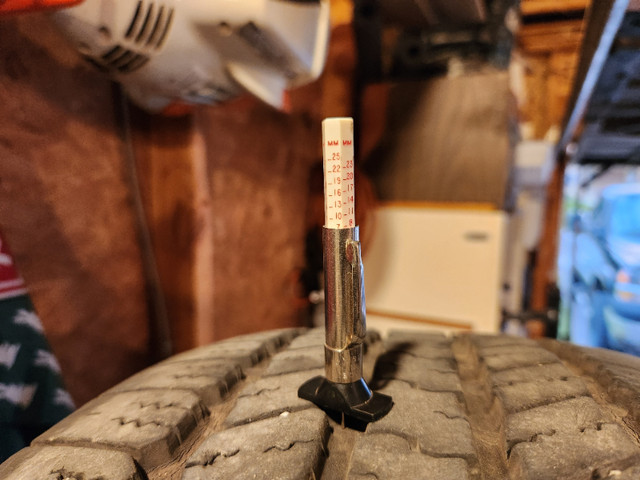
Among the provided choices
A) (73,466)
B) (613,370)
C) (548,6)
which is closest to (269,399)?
(73,466)

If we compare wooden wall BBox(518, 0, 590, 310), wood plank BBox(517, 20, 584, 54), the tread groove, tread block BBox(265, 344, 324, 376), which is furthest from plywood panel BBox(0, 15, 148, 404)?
wood plank BBox(517, 20, 584, 54)

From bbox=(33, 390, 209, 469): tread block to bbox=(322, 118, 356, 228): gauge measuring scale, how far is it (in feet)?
0.88

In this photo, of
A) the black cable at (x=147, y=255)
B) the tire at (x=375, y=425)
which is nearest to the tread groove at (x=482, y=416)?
the tire at (x=375, y=425)

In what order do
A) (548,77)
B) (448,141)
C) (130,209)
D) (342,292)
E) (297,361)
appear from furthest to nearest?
(548,77) < (448,141) < (130,209) < (297,361) < (342,292)

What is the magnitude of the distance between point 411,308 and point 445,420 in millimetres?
912

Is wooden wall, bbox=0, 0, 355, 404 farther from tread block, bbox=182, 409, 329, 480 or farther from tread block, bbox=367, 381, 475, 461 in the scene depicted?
tread block, bbox=367, 381, 475, 461

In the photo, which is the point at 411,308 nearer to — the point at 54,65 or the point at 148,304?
the point at 148,304

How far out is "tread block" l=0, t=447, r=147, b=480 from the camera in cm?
32

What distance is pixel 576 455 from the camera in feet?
1.02

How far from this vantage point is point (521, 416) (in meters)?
0.37

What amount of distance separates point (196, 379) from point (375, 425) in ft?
0.76

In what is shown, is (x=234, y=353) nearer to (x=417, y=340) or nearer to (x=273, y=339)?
(x=273, y=339)

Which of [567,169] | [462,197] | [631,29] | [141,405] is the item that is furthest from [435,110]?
[567,169]

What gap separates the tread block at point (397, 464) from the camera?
315mm
